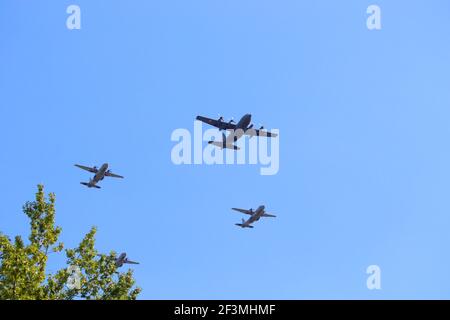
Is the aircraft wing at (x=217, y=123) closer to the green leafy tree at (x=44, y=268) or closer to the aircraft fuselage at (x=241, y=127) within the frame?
the aircraft fuselage at (x=241, y=127)

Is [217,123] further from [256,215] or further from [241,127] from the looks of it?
[256,215]

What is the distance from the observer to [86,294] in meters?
39.6

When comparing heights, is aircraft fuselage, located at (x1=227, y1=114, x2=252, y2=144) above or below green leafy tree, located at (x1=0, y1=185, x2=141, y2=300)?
above

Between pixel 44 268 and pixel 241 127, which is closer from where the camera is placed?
pixel 44 268

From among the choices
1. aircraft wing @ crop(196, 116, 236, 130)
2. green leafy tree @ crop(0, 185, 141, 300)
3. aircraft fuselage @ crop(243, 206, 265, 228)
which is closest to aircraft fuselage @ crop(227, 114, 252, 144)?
aircraft wing @ crop(196, 116, 236, 130)

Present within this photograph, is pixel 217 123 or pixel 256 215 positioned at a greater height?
pixel 217 123

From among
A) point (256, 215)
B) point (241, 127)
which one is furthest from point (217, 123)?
point (256, 215)

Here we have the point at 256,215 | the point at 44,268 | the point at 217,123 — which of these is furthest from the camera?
the point at 256,215

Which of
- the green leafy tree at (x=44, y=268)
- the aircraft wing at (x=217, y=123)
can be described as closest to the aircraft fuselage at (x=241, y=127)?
the aircraft wing at (x=217, y=123)

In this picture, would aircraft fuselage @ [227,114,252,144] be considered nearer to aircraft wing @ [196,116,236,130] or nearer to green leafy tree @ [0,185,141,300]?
aircraft wing @ [196,116,236,130]
